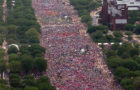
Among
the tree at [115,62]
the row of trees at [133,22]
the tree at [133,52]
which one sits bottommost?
the row of trees at [133,22]

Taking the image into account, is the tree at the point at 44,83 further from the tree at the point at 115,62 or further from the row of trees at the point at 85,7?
the row of trees at the point at 85,7

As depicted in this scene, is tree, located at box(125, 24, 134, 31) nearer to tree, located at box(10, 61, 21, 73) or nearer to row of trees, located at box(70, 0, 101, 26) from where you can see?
row of trees, located at box(70, 0, 101, 26)

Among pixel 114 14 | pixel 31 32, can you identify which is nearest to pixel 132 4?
pixel 114 14

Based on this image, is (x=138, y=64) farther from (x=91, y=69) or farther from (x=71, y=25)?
(x=71, y=25)

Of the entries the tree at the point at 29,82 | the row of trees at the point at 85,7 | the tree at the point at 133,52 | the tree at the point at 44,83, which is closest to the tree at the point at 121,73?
the tree at the point at 133,52

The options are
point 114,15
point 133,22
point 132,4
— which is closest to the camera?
point 114,15

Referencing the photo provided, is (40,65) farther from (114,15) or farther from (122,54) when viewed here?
(114,15)
